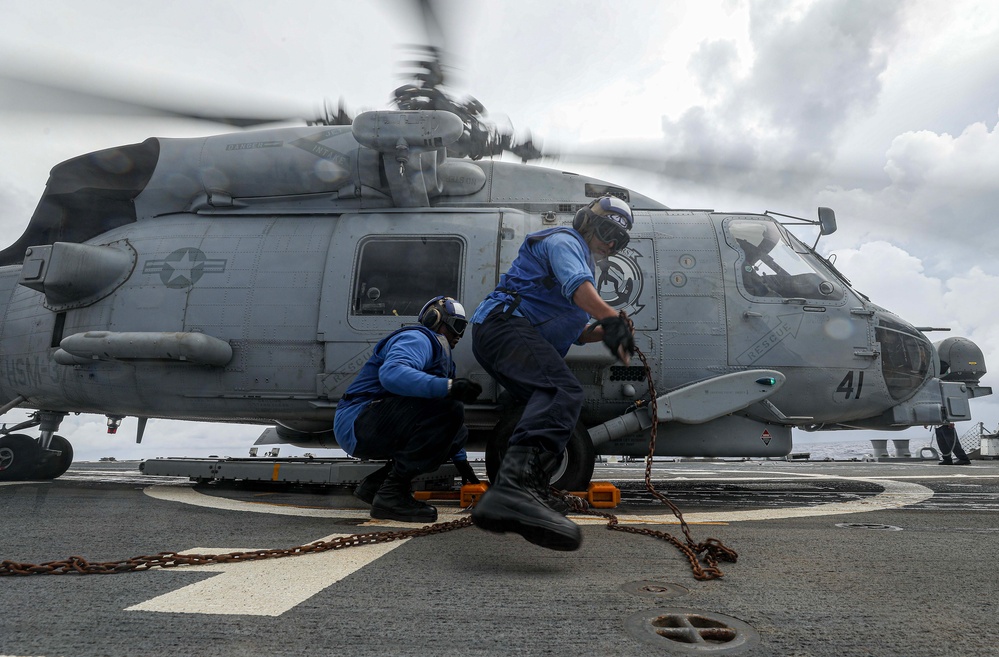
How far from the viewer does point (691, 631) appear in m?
1.62

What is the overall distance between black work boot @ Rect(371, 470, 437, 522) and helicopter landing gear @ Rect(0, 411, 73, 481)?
5.85 m

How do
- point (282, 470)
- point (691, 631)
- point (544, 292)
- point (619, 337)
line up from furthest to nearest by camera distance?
point (282, 470) < point (544, 292) < point (619, 337) < point (691, 631)

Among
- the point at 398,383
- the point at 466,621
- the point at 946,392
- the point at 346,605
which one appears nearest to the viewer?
the point at 466,621

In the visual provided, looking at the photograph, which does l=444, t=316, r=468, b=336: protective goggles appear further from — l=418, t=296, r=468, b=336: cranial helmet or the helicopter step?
the helicopter step

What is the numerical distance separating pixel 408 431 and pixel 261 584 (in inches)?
64.8

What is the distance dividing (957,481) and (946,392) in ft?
8.51

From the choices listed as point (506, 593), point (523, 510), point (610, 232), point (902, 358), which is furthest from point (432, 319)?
point (902, 358)

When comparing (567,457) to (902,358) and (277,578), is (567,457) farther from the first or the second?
(902,358)

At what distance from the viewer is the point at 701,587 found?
2.12 meters

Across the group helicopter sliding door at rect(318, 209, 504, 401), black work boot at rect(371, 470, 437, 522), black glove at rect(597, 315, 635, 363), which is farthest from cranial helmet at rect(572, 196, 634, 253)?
helicopter sliding door at rect(318, 209, 504, 401)

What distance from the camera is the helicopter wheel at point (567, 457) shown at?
499cm

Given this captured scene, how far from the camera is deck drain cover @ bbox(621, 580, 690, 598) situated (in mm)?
2004

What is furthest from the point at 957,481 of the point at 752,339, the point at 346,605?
the point at 346,605

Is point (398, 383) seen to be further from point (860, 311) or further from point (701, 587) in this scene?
point (860, 311)
